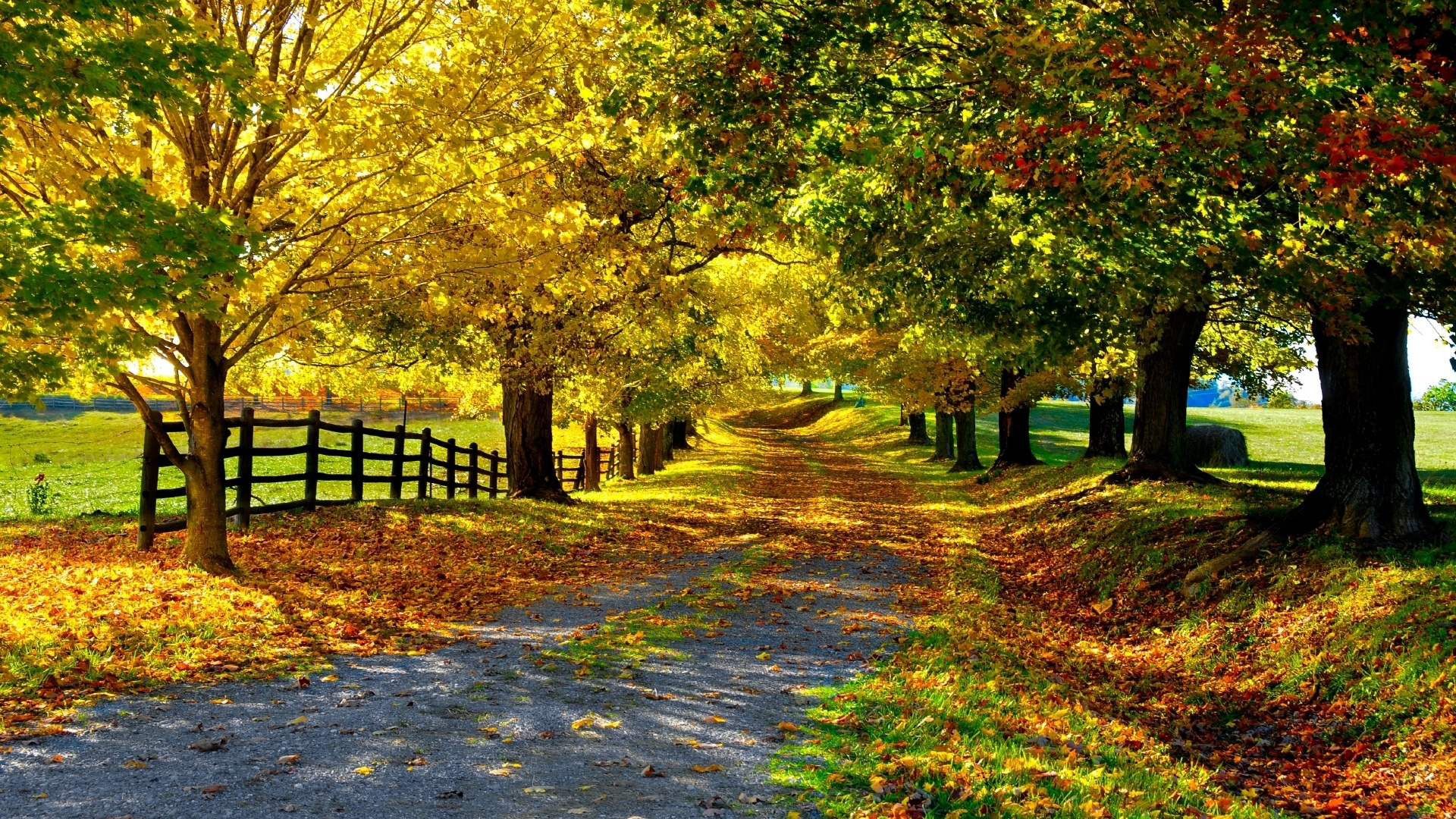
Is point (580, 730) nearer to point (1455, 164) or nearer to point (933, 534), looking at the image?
point (1455, 164)

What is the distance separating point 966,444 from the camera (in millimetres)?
30719

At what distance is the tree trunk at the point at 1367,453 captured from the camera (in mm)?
10586

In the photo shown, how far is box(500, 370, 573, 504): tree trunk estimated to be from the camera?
2003 cm

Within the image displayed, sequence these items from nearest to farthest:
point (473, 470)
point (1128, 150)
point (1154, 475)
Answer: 1. point (1128, 150)
2. point (1154, 475)
3. point (473, 470)

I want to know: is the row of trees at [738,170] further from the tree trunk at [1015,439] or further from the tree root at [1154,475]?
the tree trunk at [1015,439]

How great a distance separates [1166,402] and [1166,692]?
11.9m

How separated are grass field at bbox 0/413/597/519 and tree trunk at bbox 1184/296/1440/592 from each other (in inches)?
577

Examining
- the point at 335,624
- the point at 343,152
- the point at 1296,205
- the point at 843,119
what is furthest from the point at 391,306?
the point at 1296,205

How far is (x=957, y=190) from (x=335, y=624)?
23.5ft


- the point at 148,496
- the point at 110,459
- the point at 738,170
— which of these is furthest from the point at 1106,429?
the point at 110,459

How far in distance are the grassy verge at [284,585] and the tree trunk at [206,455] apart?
1.20 feet

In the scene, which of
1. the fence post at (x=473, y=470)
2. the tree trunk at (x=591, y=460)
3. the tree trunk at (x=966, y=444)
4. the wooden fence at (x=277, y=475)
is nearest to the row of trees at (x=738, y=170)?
the wooden fence at (x=277, y=475)

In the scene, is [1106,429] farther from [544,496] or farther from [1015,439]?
[544,496]

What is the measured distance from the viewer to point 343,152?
10023 mm
